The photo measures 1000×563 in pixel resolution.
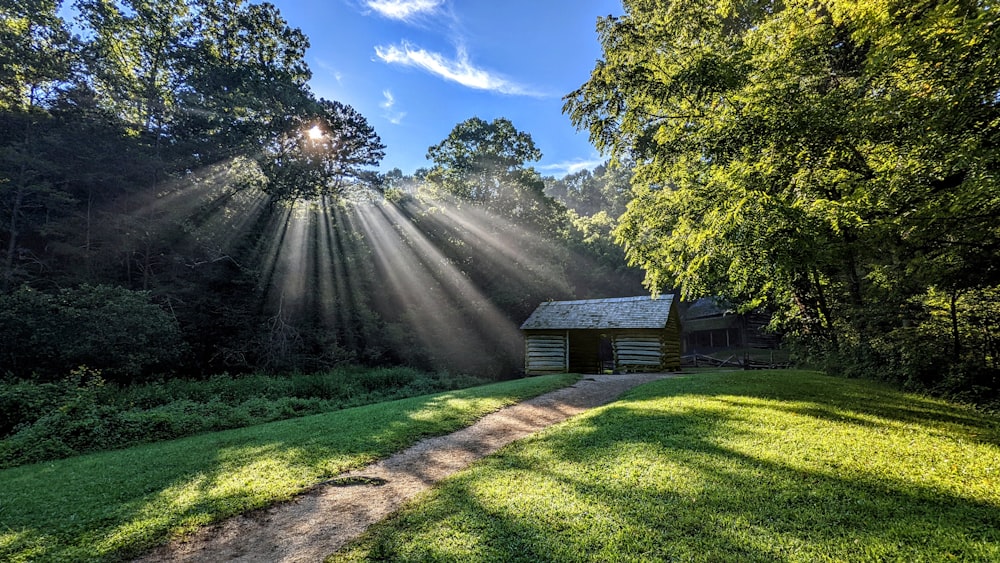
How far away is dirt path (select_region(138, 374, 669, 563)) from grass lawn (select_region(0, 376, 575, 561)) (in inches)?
12.5

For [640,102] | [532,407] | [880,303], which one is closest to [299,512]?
[532,407]

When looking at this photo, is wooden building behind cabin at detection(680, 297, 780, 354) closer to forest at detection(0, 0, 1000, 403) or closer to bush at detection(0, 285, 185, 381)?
forest at detection(0, 0, 1000, 403)

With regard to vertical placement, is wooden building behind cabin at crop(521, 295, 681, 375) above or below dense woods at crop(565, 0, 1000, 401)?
below

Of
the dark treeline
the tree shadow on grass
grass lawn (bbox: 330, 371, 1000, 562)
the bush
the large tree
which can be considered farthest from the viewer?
the large tree

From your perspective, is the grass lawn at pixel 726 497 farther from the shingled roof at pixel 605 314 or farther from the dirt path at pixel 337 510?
the shingled roof at pixel 605 314

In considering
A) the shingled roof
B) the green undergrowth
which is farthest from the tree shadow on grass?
the green undergrowth

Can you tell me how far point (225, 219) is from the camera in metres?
21.5

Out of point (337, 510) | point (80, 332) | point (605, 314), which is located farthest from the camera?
point (605, 314)

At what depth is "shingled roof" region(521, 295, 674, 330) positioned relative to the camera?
2142 cm

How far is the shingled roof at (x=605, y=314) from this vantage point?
2142 cm

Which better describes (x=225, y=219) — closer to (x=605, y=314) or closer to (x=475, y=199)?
(x=475, y=199)

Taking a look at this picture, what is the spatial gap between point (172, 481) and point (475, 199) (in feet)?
93.7

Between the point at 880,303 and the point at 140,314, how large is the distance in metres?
26.9

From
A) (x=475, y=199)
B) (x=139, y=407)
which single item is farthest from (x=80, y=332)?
(x=475, y=199)
